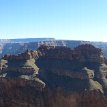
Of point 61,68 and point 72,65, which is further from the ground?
point 72,65

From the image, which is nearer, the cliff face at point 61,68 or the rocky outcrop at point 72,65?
the cliff face at point 61,68

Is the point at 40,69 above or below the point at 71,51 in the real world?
below

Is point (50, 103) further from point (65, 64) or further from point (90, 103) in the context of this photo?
point (65, 64)

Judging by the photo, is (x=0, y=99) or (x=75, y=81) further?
(x=75, y=81)

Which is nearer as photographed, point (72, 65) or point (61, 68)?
point (72, 65)

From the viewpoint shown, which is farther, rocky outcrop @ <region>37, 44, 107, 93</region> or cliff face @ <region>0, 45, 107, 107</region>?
rocky outcrop @ <region>37, 44, 107, 93</region>

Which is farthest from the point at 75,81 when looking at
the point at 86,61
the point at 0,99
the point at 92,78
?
the point at 0,99

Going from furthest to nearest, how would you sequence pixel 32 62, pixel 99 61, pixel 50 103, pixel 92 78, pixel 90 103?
pixel 32 62 < pixel 99 61 < pixel 92 78 < pixel 50 103 < pixel 90 103

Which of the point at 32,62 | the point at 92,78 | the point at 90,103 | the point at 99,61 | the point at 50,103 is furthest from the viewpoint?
the point at 32,62

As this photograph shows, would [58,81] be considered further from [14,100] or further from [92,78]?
[14,100]
